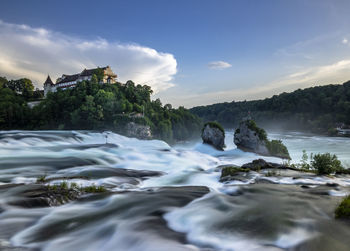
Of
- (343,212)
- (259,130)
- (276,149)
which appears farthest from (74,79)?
(343,212)

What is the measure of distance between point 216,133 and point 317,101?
8588 cm

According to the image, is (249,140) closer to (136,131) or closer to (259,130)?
(259,130)

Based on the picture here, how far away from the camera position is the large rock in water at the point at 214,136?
39.3 meters

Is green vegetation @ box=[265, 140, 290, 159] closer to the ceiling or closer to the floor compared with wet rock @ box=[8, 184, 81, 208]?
closer to the floor

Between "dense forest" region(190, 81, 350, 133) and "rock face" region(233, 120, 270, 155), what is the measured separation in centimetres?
5115

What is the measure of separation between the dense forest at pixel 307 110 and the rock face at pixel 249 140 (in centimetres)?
5115

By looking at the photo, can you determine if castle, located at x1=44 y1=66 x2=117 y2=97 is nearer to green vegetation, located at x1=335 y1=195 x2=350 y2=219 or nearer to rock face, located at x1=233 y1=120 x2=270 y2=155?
rock face, located at x1=233 y1=120 x2=270 y2=155

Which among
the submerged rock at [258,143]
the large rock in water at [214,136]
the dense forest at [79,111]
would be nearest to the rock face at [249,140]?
the submerged rock at [258,143]

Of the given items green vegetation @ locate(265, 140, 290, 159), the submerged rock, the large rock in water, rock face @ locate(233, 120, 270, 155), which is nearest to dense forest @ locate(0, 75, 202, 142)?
the large rock in water

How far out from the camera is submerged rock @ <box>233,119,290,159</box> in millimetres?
34500

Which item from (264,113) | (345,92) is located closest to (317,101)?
(345,92)

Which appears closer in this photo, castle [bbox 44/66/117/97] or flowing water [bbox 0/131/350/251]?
flowing water [bbox 0/131/350/251]

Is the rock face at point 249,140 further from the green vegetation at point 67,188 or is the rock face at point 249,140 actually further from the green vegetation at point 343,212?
the green vegetation at point 67,188

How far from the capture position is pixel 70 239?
4496 mm
